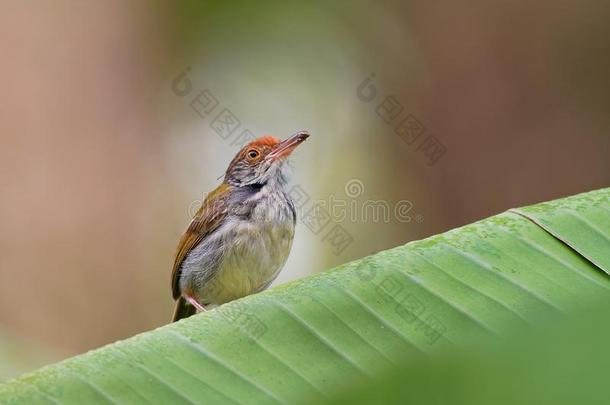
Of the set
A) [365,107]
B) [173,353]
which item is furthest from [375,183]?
[173,353]

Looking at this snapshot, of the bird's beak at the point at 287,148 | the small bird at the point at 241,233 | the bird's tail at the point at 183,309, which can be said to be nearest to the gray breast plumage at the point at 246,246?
the small bird at the point at 241,233

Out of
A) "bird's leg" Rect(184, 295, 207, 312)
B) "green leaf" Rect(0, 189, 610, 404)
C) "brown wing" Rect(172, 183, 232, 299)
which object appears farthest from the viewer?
"bird's leg" Rect(184, 295, 207, 312)

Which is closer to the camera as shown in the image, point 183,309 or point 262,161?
point 262,161

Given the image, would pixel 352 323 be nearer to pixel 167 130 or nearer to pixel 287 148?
pixel 287 148

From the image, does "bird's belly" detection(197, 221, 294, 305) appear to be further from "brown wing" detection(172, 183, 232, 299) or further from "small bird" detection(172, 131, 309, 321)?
"brown wing" detection(172, 183, 232, 299)

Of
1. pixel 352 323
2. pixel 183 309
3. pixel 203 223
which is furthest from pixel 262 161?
pixel 352 323

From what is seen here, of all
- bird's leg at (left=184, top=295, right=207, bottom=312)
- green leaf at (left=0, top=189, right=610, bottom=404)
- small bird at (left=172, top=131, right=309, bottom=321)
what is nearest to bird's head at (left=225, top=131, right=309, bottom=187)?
small bird at (left=172, top=131, right=309, bottom=321)

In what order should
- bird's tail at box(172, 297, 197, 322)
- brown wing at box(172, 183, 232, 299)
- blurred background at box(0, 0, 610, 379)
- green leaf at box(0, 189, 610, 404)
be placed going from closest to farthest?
green leaf at box(0, 189, 610, 404), brown wing at box(172, 183, 232, 299), bird's tail at box(172, 297, 197, 322), blurred background at box(0, 0, 610, 379)
